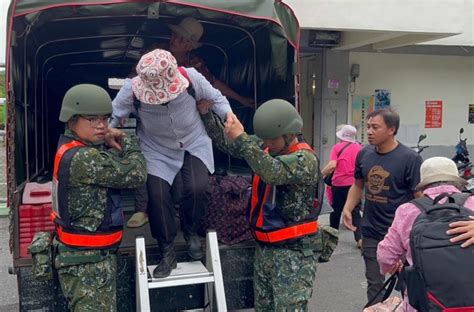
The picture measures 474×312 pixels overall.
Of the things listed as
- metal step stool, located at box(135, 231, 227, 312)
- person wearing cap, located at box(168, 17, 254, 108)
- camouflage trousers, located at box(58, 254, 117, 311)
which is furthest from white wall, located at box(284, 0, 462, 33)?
camouflage trousers, located at box(58, 254, 117, 311)

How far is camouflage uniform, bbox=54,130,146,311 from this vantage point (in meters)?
2.72

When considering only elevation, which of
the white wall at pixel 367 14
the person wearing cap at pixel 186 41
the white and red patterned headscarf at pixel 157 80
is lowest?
the white and red patterned headscarf at pixel 157 80

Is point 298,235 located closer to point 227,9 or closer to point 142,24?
point 227,9

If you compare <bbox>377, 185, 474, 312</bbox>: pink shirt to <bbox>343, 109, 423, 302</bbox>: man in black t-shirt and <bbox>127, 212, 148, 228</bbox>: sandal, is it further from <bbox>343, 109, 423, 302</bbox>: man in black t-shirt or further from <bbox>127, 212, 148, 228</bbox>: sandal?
<bbox>127, 212, 148, 228</bbox>: sandal

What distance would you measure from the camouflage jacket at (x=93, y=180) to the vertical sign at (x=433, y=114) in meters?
9.12

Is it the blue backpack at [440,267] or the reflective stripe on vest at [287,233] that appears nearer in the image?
the blue backpack at [440,267]

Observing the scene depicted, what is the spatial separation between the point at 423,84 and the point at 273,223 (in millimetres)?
8662

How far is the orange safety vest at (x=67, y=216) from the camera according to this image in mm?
2725

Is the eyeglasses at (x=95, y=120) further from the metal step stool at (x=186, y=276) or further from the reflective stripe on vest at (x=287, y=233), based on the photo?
the reflective stripe on vest at (x=287, y=233)

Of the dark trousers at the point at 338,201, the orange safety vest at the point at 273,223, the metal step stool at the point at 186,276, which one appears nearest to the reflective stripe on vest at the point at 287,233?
the orange safety vest at the point at 273,223

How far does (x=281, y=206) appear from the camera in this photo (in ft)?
9.96

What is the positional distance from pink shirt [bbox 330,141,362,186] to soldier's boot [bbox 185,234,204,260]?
377cm

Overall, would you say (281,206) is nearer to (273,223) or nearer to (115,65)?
(273,223)

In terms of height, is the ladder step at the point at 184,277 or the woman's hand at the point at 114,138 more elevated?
the woman's hand at the point at 114,138
